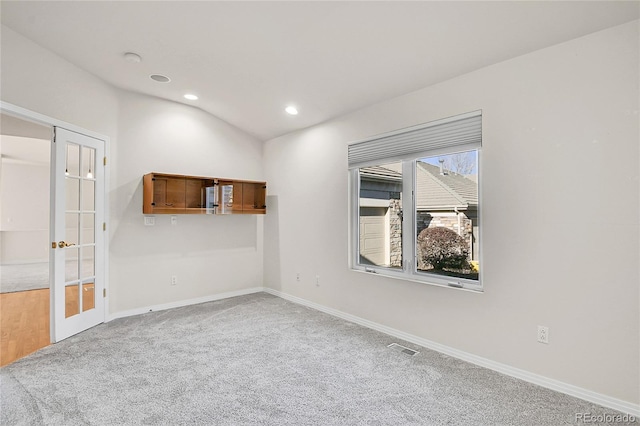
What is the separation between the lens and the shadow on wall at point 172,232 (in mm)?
4176

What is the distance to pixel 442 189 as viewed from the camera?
10.4ft

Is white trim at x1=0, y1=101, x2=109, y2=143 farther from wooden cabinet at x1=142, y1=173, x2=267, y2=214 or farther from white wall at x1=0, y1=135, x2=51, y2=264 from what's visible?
white wall at x1=0, y1=135, x2=51, y2=264

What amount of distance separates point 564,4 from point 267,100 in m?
2.92

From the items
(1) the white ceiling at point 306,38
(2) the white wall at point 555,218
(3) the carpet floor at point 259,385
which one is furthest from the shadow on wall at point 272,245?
(2) the white wall at point 555,218

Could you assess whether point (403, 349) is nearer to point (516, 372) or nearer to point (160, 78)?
point (516, 372)

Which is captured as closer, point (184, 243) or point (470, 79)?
point (470, 79)

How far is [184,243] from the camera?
185 inches

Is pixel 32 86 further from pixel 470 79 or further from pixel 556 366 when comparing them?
pixel 556 366

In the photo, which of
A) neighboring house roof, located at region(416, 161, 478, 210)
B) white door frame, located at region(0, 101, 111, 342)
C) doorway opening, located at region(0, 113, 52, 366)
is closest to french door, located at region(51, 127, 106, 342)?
white door frame, located at region(0, 101, 111, 342)

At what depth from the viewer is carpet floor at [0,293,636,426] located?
2086mm

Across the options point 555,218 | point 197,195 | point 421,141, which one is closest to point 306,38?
point 421,141

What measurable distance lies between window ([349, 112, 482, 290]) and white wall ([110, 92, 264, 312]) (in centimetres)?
208

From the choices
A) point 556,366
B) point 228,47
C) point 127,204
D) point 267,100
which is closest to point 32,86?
point 127,204

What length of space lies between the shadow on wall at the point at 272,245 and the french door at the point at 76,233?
7.42ft
